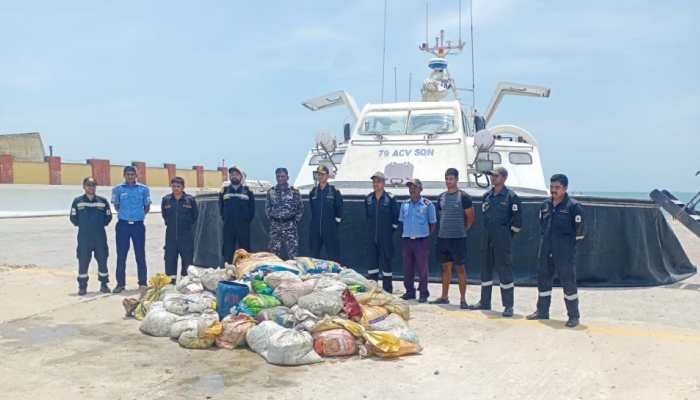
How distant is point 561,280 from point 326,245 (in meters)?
3.15

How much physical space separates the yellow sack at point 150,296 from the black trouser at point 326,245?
203cm

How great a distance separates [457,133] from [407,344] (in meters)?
6.81

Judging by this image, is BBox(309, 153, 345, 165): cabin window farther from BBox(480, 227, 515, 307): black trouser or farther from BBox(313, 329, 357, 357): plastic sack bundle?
BBox(313, 329, 357, 357): plastic sack bundle

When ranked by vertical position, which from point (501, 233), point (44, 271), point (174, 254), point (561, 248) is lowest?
point (44, 271)

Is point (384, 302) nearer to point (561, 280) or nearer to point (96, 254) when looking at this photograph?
point (561, 280)

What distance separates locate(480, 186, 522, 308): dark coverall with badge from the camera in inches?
281

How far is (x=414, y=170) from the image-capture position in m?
10.9

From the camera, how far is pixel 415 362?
5.27 meters

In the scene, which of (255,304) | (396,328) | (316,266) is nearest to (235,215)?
(316,266)

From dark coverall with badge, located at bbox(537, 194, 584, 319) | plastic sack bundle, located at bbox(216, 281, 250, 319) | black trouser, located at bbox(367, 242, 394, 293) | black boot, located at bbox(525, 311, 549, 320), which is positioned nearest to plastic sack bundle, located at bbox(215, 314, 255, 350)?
plastic sack bundle, located at bbox(216, 281, 250, 319)

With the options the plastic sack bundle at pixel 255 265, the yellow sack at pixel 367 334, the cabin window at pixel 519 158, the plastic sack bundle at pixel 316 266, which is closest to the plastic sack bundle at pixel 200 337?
the yellow sack at pixel 367 334

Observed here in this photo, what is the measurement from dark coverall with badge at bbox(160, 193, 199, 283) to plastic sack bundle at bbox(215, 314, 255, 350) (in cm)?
300

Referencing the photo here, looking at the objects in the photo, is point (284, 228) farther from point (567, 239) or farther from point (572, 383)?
point (572, 383)

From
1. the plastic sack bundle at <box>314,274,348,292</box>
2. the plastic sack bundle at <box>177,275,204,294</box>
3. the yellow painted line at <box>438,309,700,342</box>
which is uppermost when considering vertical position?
the plastic sack bundle at <box>314,274,348,292</box>
